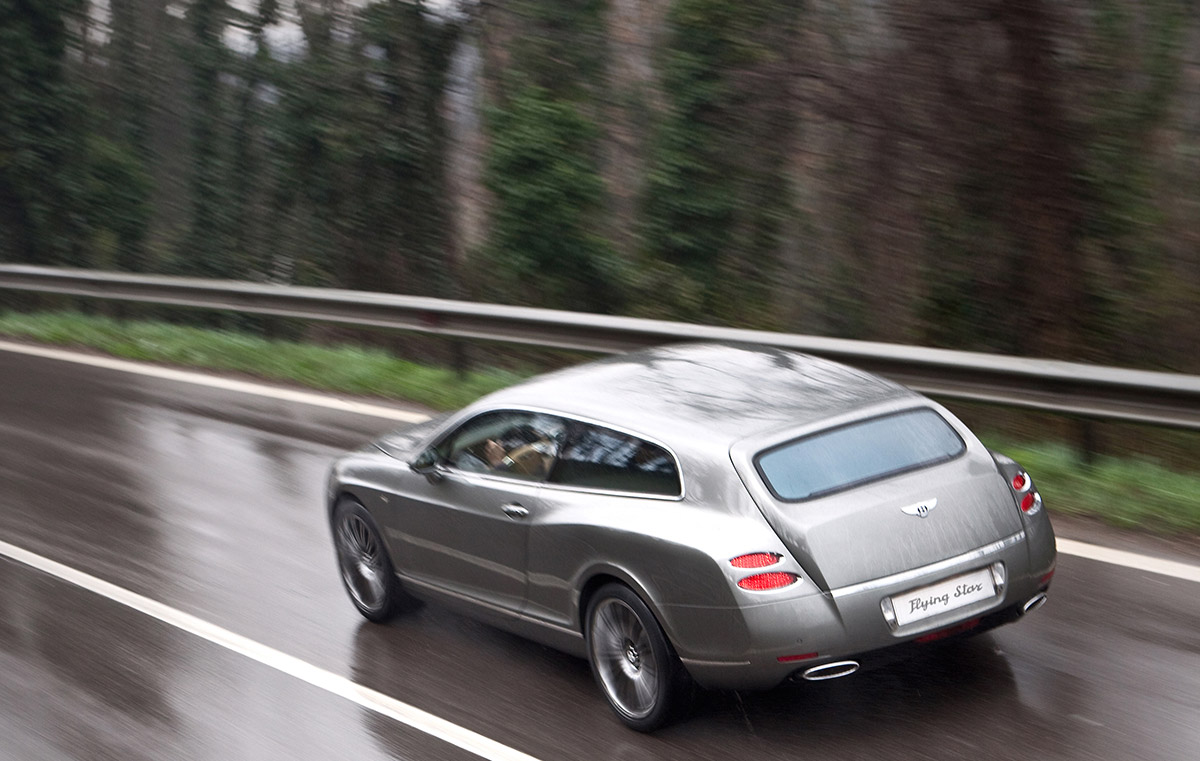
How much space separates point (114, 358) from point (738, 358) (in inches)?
437

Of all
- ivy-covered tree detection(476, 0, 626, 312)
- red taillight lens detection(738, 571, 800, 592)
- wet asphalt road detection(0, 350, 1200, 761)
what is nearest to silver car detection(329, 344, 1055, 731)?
red taillight lens detection(738, 571, 800, 592)

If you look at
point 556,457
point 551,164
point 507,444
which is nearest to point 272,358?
point 551,164

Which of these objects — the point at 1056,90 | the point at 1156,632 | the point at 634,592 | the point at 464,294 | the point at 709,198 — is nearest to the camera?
the point at 634,592

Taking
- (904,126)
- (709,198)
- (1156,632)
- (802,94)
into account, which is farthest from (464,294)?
(1156,632)

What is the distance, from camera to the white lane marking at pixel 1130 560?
23.4 ft


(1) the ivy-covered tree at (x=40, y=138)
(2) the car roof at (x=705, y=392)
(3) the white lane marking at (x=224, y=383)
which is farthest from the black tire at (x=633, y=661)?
(1) the ivy-covered tree at (x=40, y=138)

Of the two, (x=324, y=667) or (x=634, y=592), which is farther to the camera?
(x=324, y=667)

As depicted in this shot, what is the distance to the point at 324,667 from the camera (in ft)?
23.5

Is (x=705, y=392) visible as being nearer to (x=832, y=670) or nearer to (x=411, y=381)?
(x=832, y=670)

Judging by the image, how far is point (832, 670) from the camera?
17.8 feet

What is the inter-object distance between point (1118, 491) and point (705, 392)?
3217 millimetres

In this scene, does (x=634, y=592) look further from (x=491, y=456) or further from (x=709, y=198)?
(x=709, y=198)

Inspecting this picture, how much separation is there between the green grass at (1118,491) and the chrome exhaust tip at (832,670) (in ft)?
10.2

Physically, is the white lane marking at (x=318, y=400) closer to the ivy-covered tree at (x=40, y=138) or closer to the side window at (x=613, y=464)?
the side window at (x=613, y=464)
